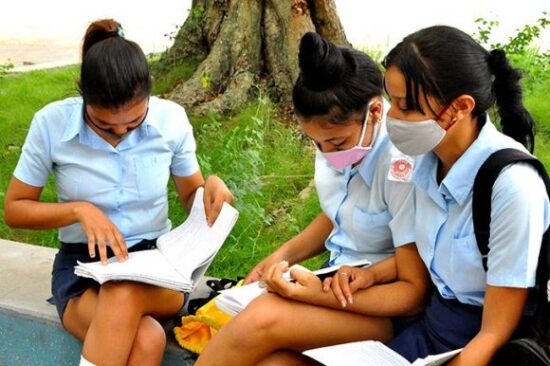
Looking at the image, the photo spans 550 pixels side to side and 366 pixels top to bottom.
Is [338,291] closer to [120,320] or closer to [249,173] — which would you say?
[120,320]

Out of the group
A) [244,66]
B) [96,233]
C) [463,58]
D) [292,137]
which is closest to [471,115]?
[463,58]

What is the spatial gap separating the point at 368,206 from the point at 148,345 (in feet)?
2.62

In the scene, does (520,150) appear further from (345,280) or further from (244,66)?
(244,66)

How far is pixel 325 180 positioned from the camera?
2.50 metres

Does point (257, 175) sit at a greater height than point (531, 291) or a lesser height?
lesser

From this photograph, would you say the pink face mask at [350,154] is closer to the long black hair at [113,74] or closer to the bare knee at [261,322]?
the bare knee at [261,322]

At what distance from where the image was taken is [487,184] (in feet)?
6.48

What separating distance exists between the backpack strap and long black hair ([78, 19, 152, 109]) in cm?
103

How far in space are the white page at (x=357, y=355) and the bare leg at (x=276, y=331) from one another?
5.7 inches

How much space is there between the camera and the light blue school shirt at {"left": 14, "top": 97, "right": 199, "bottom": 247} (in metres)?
2.62

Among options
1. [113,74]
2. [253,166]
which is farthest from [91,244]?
[253,166]

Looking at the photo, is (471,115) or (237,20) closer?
(471,115)

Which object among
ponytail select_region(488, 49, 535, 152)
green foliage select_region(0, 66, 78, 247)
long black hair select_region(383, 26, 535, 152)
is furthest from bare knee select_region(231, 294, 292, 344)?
green foliage select_region(0, 66, 78, 247)

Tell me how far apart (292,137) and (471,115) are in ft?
8.79
